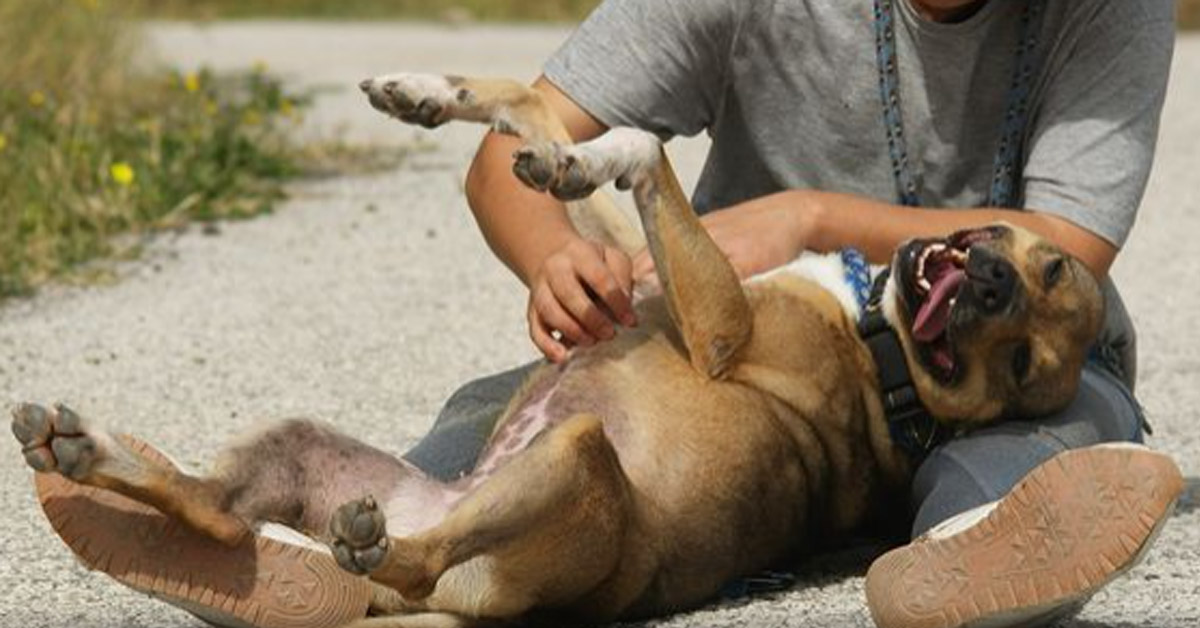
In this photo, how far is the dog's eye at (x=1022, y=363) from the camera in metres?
4.56

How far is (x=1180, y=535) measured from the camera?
484cm

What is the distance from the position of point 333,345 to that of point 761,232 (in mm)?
2308

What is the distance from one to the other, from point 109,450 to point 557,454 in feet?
2.31

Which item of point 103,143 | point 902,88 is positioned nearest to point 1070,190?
point 902,88

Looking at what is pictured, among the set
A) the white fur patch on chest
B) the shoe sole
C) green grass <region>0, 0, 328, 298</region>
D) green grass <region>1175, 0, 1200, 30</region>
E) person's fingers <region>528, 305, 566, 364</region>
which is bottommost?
green grass <region>1175, 0, 1200, 30</region>

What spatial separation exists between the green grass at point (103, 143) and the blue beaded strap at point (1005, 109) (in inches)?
126

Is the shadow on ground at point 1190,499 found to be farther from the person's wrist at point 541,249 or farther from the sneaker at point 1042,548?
the person's wrist at point 541,249

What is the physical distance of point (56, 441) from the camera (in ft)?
12.4

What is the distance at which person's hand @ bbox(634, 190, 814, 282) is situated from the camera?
188 inches

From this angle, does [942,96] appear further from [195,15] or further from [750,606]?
[195,15]

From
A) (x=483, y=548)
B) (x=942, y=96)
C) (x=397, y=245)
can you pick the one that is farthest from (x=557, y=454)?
(x=397, y=245)

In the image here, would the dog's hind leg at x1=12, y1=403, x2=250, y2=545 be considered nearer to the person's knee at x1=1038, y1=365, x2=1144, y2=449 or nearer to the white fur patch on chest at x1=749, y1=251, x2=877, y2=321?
the white fur patch on chest at x1=749, y1=251, x2=877, y2=321

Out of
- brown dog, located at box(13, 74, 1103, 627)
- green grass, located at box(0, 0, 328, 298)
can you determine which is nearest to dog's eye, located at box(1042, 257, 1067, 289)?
brown dog, located at box(13, 74, 1103, 627)

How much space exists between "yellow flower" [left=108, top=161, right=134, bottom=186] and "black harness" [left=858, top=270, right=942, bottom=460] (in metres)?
3.96
